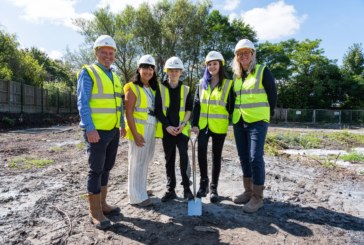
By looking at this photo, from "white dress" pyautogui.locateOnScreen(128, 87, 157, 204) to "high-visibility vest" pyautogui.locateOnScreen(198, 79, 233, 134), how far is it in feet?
2.47

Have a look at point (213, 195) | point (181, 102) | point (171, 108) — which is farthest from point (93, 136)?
point (213, 195)

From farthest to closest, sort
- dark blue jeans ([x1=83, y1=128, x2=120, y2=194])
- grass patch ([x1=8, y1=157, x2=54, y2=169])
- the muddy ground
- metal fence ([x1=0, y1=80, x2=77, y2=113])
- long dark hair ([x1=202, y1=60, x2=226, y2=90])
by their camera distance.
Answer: metal fence ([x1=0, y1=80, x2=77, y2=113]) < grass patch ([x1=8, y1=157, x2=54, y2=169]) < long dark hair ([x1=202, y1=60, x2=226, y2=90]) < dark blue jeans ([x1=83, y1=128, x2=120, y2=194]) < the muddy ground

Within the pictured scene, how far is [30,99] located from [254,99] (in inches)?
828

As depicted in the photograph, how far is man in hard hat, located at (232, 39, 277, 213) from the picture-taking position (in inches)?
166

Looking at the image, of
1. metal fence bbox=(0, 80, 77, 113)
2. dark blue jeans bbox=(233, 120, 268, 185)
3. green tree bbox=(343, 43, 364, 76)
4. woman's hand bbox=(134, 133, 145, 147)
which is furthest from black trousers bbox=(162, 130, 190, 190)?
green tree bbox=(343, 43, 364, 76)

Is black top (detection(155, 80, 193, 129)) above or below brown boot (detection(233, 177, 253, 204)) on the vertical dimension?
above

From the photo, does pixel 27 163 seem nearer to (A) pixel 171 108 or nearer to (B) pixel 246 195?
(A) pixel 171 108

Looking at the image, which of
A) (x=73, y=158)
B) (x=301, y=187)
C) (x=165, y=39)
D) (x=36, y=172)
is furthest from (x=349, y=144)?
(x=165, y=39)

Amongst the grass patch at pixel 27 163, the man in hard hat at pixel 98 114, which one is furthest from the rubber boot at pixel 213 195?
the grass patch at pixel 27 163

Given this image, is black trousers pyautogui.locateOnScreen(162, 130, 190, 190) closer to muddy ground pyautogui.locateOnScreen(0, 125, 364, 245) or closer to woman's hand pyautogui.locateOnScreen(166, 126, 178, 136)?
woman's hand pyautogui.locateOnScreen(166, 126, 178, 136)

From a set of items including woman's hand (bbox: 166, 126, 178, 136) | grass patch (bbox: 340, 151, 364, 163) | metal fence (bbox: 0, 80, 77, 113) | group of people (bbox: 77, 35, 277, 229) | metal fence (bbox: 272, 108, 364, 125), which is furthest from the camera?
metal fence (bbox: 272, 108, 364, 125)

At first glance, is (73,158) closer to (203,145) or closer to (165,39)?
(203,145)

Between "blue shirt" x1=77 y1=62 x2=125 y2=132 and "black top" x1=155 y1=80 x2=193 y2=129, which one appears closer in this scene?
"blue shirt" x1=77 y1=62 x2=125 y2=132

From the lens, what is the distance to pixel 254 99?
14.0ft
